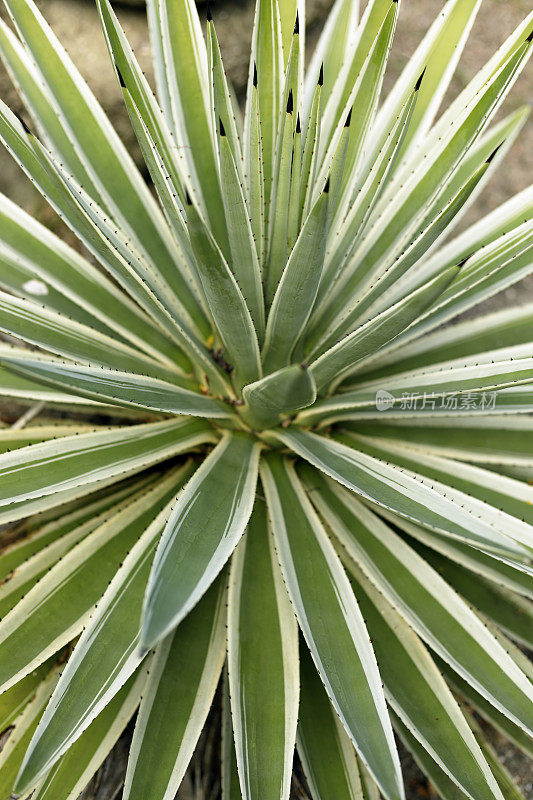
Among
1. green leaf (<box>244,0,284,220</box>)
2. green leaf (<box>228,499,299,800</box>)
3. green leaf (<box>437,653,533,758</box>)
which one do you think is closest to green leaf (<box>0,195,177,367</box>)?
green leaf (<box>244,0,284,220</box>)

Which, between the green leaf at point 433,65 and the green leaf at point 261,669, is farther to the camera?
the green leaf at point 433,65

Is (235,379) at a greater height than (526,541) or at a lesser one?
greater

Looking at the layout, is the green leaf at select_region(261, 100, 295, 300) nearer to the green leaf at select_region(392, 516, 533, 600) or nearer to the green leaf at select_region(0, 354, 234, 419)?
the green leaf at select_region(0, 354, 234, 419)

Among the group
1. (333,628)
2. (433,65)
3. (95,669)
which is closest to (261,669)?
(333,628)

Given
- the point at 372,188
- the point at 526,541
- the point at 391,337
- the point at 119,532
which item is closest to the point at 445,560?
the point at 526,541

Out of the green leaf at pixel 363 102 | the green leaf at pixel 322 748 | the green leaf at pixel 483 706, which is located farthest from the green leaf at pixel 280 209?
→ the green leaf at pixel 483 706

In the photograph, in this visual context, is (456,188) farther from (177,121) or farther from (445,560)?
(445,560)

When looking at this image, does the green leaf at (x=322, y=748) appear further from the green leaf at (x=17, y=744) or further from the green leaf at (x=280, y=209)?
the green leaf at (x=280, y=209)

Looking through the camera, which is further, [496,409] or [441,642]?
[496,409]
